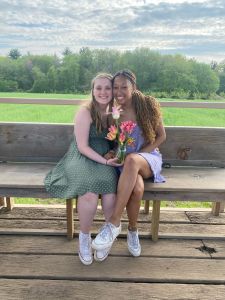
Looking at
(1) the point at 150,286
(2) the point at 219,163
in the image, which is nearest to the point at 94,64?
(2) the point at 219,163

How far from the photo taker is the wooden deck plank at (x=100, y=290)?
6.66ft

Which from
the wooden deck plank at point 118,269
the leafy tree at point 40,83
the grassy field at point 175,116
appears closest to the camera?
the wooden deck plank at point 118,269

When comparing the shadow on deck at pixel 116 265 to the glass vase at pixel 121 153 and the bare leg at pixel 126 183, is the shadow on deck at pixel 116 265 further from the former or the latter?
the glass vase at pixel 121 153

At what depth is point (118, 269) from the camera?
2.28 meters

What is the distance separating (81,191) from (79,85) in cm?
179

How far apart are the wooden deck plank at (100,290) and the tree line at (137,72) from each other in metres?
1.89

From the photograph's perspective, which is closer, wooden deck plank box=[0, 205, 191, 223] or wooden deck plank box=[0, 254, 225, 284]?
wooden deck plank box=[0, 254, 225, 284]

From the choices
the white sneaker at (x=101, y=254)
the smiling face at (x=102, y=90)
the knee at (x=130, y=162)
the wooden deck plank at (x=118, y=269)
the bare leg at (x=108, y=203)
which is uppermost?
the smiling face at (x=102, y=90)

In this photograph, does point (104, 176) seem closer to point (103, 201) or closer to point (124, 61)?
point (103, 201)

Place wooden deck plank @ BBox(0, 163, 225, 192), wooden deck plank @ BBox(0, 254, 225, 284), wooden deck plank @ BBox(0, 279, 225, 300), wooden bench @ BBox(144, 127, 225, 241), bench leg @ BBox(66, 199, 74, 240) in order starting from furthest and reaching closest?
wooden bench @ BBox(144, 127, 225, 241) → bench leg @ BBox(66, 199, 74, 240) → wooden deck plank @ BBox(0, 163, 225, 192) → wooden deck plank @ BBox(0, 254, 225, 284) → wooden deck plank @ BBox(0, 279, 225, 300)

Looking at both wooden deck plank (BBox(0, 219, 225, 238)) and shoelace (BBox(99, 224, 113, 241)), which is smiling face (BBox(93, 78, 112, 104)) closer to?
shoelace (BBox(99, 224, 113, 241))

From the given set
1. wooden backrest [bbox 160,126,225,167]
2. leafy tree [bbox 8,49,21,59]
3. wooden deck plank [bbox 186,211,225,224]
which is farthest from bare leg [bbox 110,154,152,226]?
leafy tree [bbox 8,49,21,59]

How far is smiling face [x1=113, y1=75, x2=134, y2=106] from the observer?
250 cm

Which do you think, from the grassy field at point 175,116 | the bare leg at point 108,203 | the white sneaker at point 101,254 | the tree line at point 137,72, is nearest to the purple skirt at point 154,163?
the bare leg at point 108,203
